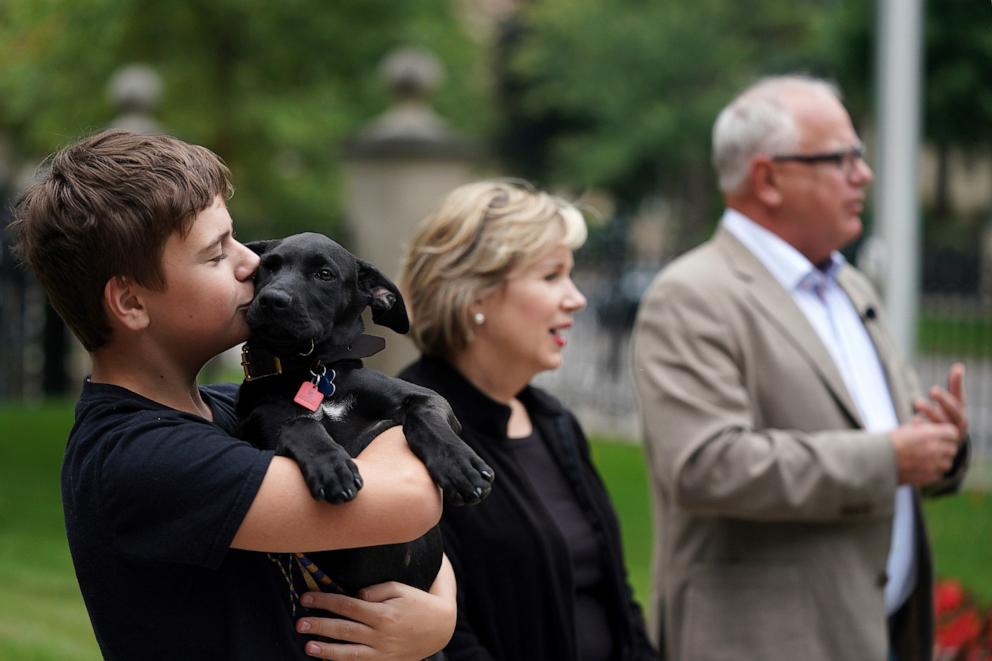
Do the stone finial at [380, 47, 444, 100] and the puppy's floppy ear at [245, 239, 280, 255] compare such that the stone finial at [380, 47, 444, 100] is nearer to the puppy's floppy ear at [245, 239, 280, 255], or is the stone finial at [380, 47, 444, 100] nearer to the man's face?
the man's face

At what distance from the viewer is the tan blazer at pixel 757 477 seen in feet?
12.3

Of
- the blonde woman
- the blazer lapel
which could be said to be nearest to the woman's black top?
the blonde woman

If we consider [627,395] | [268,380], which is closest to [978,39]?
[627,395]

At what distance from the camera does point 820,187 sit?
4219 mm

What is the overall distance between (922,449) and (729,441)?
1.91 feet

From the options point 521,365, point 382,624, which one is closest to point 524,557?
point 521,365

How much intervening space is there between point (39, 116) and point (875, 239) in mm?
10712

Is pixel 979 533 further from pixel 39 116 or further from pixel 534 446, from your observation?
pixel 39 116

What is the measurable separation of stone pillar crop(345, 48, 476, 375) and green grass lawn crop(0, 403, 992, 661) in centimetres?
274

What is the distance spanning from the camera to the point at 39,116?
15156 millimetres

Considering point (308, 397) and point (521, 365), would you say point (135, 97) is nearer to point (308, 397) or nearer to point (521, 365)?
point (521, 365)

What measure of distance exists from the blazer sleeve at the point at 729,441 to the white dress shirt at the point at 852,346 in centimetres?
25

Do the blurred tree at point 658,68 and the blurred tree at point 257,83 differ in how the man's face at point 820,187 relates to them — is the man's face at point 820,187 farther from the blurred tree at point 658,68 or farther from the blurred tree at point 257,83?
the blurred tree at point 658,68

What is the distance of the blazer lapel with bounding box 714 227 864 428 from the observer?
155 inches
